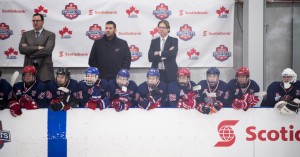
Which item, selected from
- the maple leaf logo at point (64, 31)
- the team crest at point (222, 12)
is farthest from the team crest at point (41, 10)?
the team crest at point (222, 12)

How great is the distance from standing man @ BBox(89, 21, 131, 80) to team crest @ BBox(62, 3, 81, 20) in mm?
1830

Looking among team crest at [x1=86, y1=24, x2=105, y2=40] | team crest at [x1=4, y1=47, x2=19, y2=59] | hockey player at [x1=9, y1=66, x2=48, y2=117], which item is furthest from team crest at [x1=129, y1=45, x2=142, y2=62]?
hockey player at [x1=9, y1=66, x2=48, y2=117]

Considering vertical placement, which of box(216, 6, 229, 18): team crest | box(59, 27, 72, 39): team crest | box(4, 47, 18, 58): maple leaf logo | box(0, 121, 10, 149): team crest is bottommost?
box(0, 121, 10, 149): team crest

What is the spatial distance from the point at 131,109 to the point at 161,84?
0.93 m

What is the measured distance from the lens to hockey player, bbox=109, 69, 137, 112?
481 cm

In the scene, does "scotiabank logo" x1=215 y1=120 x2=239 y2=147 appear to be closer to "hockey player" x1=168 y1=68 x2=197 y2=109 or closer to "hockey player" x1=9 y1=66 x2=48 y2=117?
"hockey player" x1=168 y1=68 x2=197 y2=109

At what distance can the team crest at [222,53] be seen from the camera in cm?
837

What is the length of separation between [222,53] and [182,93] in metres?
3.17

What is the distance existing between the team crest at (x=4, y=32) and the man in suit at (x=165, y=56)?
3.09 m

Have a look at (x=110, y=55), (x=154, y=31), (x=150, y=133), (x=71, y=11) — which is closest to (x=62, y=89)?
(x=150, y=133)

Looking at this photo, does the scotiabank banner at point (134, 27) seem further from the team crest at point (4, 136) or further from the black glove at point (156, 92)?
the team crest at point (4, 136)

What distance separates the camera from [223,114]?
4879 millimetres

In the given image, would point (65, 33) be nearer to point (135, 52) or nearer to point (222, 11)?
point (135, 52)

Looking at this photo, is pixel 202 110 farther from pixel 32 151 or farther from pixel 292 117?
pixel 32 151
